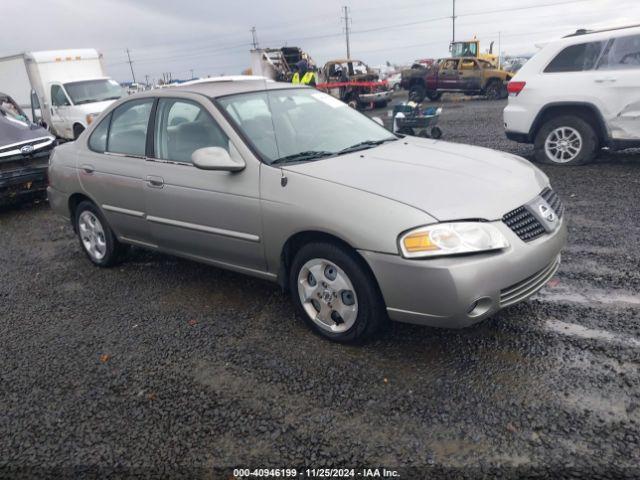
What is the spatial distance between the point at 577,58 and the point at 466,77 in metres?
15.1

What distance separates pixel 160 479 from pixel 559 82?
737 centimetres

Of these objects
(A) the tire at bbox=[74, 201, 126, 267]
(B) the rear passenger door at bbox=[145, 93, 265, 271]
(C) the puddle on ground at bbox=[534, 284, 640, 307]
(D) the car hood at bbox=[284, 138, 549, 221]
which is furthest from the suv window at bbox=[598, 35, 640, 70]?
(A) the tire at bbox=[74, 201, 126, 267]

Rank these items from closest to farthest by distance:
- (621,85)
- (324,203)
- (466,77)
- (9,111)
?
(324,203) → (621,85) → (9,111) → (466,77)

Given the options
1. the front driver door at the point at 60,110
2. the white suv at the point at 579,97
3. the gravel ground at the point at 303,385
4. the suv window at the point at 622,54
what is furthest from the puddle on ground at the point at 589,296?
the front driver door at the point at 60,110

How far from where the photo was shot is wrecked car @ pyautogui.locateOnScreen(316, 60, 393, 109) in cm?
2041

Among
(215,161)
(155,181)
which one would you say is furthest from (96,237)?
(215,161)

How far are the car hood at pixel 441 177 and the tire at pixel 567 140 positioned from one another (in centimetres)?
428

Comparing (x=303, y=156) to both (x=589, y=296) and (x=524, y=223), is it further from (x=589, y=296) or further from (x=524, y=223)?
(x=589, y=296)

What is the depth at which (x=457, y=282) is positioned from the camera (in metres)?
2.83

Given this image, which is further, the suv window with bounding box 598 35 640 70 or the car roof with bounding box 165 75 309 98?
the suv window with bounding box 598 35 640 70

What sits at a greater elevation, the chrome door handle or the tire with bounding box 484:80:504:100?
the chrome door handle

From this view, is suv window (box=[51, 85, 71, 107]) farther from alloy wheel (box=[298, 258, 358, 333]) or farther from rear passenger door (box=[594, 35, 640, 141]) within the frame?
alloy wheel (box=[298, 258, 358, 333])

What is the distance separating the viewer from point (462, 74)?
21.7m

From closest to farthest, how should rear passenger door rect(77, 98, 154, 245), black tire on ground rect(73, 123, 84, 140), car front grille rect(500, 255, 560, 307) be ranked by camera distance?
car front grille rect(500, 255, 560, 307)
rear passenger door rect(77, 98, 154, 245)
black tire on ground rect(73, 123, 84, 140)
